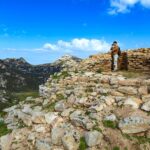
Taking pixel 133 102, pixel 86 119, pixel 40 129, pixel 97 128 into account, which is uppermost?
pixel 133 102

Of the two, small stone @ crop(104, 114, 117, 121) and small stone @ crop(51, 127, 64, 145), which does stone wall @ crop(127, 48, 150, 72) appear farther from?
small stone @ crop(51, 127, 64, 145)

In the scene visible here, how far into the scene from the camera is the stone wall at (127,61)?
24.0 metres

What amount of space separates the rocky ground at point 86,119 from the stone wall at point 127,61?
5.21 m

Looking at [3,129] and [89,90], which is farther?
[89,90]

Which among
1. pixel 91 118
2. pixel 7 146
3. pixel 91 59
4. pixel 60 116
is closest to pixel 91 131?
pixel 91 118

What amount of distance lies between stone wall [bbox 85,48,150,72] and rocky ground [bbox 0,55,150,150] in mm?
5211

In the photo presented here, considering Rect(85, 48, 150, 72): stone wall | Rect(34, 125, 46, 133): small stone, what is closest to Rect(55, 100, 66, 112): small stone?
Rect(34, 125, 46, 133): small stone

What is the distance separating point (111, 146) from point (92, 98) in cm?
381

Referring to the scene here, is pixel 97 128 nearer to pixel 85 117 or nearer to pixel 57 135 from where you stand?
pixel 85 117

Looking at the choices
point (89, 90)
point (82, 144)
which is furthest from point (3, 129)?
point (89, 90)

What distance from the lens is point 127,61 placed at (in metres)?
24.9

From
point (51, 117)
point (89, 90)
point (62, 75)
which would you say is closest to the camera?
point (51, 117)

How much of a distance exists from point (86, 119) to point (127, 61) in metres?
11.1

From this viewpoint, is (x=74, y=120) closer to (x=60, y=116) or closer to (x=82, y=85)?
(x=60, y=116)
